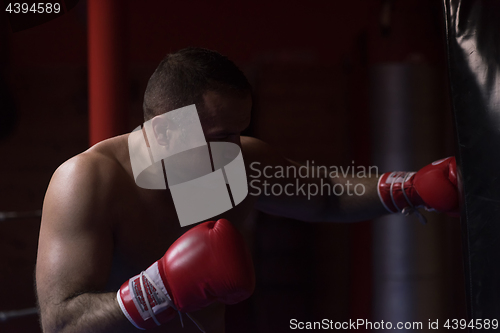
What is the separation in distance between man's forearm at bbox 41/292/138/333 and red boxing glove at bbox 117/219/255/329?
0.02m

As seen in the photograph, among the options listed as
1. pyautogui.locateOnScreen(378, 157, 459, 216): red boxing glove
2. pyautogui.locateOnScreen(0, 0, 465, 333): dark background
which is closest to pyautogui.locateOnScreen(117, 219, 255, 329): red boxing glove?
pyautogui.locateOnScreen(378, 157, 459, 216): red boxing glove

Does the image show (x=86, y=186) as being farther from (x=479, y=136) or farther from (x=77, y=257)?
(x=479, y=136)

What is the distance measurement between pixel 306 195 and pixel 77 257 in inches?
28.6

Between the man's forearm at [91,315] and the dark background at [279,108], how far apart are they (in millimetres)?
1026

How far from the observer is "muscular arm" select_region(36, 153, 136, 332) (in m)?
0.89

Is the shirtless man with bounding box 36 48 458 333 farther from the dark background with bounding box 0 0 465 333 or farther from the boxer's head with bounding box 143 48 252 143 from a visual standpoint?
the dark background with bounding box 0 0 465 333

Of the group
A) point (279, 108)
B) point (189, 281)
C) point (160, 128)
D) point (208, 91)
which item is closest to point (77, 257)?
point (189, 281)

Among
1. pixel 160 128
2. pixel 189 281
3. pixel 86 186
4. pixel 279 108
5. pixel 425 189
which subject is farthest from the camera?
pixel 279 108

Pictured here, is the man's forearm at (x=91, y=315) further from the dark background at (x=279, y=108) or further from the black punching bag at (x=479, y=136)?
the dark background at (x=279, y=108)

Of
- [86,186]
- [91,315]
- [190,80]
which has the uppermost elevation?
[190,80]

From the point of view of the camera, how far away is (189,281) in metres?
0.86

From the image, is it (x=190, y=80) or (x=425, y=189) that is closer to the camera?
(x=190, y=80)

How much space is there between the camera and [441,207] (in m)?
1.19

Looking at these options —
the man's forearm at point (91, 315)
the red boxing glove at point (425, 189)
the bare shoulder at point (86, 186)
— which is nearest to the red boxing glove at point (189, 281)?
the man's forearm at point (91, 315)
